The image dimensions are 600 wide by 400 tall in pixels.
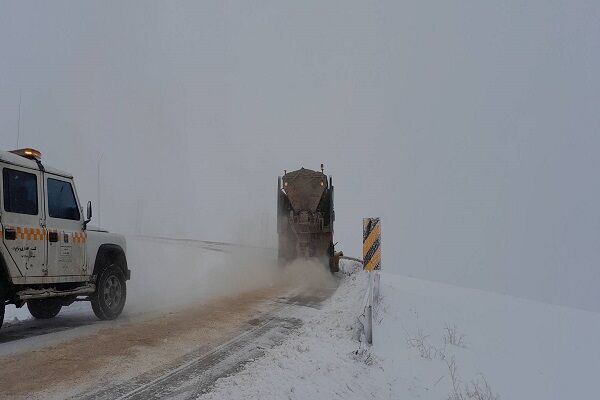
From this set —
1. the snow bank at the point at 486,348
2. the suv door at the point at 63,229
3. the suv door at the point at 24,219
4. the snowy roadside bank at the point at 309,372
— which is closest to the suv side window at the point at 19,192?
the suv door at the point at 24,219

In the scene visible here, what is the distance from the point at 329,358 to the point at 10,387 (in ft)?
11.5

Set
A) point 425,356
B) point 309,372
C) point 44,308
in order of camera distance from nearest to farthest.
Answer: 1. point 309,372
2. point 425,356
3. point 44,308

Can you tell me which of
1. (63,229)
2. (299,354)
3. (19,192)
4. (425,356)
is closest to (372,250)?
(425,356)

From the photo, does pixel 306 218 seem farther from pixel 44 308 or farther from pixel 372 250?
pixel 44 308

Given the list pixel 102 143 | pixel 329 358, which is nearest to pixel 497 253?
pixel 102 143

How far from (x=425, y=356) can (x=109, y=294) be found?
19.0ft

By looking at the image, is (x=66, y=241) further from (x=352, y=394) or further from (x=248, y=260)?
(x=248, y=260)

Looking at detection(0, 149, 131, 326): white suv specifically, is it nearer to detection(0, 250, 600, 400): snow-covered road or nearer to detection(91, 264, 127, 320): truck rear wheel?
detection(91, 264, 127, 320): truck rear wheel

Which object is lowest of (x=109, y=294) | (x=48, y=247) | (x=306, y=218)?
(x=109, y=294)

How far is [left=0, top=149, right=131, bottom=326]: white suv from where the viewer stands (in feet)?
20.4

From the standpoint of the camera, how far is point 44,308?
8281 mm

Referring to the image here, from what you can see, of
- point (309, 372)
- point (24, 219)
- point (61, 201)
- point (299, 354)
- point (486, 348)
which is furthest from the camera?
point (486, 348)

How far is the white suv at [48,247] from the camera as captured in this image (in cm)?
621

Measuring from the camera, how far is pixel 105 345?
245 inches
